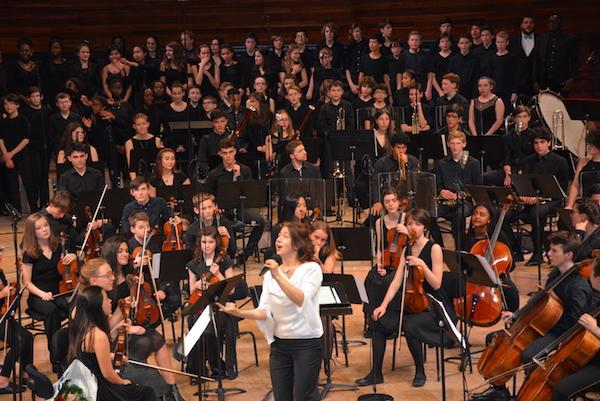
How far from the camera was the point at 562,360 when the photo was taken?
18.4 feet

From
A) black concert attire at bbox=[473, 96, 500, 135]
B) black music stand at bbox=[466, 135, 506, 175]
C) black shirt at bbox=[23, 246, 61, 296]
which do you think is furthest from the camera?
Answer: black concert attire at bbox=[473, 96, 500, 135]

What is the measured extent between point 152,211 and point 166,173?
0.85 m

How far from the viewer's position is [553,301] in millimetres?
5918

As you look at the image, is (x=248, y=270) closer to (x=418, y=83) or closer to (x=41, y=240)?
(x=41, y=240)

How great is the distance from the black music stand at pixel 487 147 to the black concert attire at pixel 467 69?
2322mm

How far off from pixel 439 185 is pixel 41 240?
3.75 meters

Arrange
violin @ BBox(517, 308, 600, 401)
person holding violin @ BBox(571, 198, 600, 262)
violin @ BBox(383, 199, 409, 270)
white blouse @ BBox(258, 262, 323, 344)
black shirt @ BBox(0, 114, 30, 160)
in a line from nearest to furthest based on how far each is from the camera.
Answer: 1. white blouse @ BBox(258, 262, 323, 344)
2. violin @ BBox(517, 308, 600, 401)
3. person holding violin @ BBox(571, 198, 600, 262)
4. violin @ BBox(383, 199, 409, 270)
5. black shirt @ BBox(0, 114, 30, 160)

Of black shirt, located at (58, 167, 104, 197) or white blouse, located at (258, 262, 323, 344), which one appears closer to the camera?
white blouse, located at (258, 262, 323, 344)

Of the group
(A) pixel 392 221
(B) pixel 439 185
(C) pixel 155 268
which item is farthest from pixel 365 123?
(C) pixel 155 268

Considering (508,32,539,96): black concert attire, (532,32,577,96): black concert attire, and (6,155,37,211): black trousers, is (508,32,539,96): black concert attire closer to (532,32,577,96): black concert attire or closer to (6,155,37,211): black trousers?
(532,32,577,96): black concert attire

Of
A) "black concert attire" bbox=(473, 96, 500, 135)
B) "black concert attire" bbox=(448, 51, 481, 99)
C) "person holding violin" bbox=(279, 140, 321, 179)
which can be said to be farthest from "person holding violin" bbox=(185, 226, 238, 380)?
"black concert attire" bbox=(448, 51, 481, 99)

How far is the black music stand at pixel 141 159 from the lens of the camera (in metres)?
9.70

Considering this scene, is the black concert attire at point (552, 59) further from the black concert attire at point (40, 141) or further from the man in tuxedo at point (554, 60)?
the black concert attire at point (40, 141)

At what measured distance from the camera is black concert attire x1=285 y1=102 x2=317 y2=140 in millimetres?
10820
